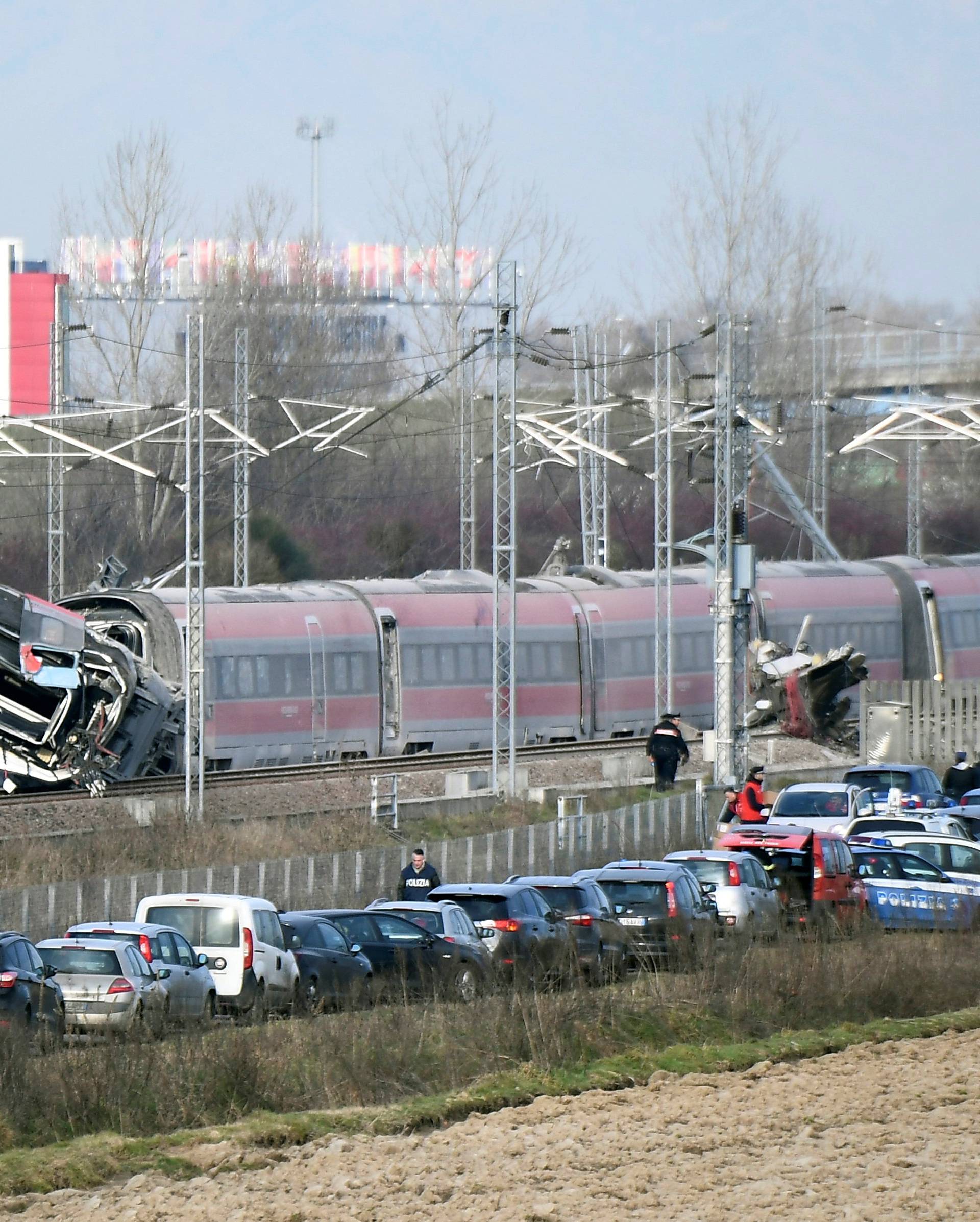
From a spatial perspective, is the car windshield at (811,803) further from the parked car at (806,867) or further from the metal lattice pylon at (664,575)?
the metal lattice pylon at (664,575)

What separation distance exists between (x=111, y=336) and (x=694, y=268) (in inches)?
Answer: 883

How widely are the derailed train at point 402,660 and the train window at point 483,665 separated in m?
0.04

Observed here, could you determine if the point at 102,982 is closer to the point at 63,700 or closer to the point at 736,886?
the point at 736,886

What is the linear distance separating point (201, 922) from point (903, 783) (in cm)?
1742

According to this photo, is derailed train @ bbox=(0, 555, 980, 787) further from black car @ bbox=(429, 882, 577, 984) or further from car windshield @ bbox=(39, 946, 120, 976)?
car windshield @ bbox=(39, 946, 120, 976)

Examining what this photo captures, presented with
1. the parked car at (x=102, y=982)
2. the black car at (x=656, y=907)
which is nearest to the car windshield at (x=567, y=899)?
the black car at (x=656, y=907)

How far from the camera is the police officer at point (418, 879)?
24531 millimetres

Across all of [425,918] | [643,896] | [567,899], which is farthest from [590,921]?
[425,918]

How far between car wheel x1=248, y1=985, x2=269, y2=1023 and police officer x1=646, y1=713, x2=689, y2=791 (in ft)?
56.4

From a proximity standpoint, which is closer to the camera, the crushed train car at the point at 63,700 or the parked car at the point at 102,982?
the parked car at the point at 102,982

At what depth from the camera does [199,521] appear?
108 ft

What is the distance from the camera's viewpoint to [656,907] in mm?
22781

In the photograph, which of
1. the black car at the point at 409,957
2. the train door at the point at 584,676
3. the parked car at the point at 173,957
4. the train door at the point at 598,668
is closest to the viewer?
the parked car at the point at 173,957

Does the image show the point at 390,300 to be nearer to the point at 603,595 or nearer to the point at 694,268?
the point at 694,268
